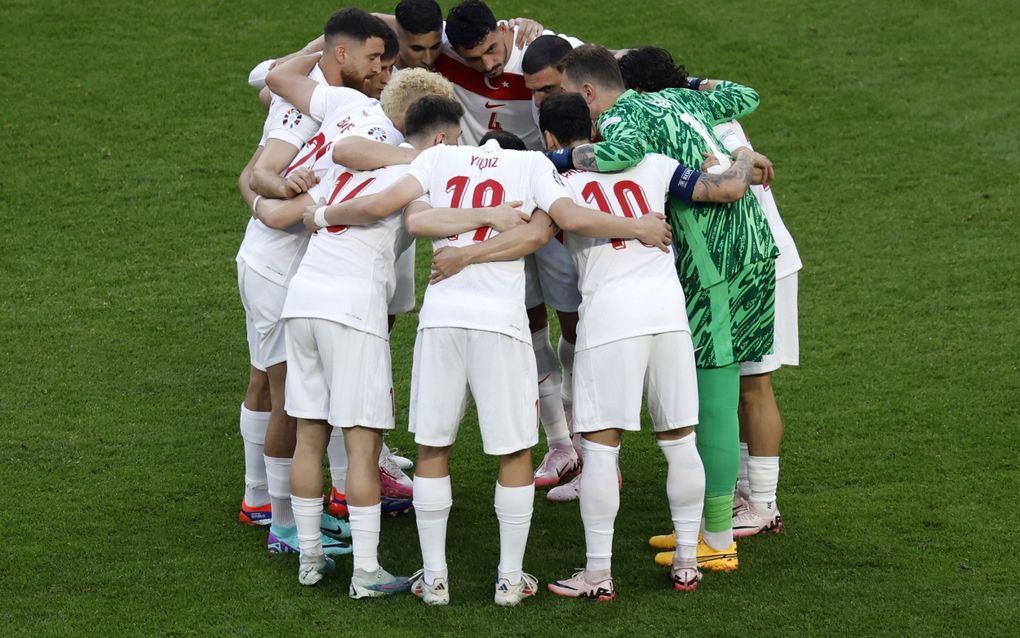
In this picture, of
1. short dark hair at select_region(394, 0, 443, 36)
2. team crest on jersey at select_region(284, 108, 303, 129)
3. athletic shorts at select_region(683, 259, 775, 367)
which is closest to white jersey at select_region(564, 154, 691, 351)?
athletic shorts at select_region(683, 259, 775, 367)

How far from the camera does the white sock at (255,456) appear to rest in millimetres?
5504

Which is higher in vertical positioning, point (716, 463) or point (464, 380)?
point (464, 380)

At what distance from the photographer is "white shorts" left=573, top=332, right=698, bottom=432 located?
459 centimetres

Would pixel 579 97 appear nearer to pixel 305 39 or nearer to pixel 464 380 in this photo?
pixel 464 380

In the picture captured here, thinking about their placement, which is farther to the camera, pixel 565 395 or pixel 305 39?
pixel 305 39

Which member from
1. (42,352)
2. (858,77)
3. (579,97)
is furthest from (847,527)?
(858,77)

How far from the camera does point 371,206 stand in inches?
183

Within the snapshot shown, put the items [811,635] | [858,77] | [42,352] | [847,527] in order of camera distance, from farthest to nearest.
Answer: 1. [858,77]
2. [42,352]
3. [847,527]
4. [811,635]

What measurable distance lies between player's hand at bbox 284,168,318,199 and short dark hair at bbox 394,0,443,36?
1.03 m

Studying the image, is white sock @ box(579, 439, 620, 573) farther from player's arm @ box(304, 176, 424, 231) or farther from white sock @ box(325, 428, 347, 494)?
white sock @ box(325, 428, 347, 494)

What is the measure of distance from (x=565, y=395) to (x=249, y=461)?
5.16 ft

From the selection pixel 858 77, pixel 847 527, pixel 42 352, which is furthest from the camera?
pixel 858 77

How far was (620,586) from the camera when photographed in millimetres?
4883

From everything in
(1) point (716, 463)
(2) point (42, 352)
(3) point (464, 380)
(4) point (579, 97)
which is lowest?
(2) point (42, 352)
